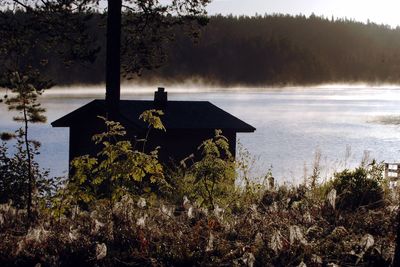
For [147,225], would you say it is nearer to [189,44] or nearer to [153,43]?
[153,43]

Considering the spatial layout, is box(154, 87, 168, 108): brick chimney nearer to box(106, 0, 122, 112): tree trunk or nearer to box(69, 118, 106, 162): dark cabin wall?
box(69, 118, 106, 162): dark cabin wall

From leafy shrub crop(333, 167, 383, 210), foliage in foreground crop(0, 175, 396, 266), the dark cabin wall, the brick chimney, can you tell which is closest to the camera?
foliage in foreground crop(0, 175, 396, 266)

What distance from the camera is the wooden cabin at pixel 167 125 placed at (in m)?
25.2

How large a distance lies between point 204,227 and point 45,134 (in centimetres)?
8352

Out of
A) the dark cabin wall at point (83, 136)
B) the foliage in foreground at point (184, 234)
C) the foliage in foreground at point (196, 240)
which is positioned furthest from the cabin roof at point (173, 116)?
the foliage in foreground at point (196, 240)

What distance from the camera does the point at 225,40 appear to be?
18950cm

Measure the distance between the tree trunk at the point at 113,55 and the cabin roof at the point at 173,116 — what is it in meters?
2.19

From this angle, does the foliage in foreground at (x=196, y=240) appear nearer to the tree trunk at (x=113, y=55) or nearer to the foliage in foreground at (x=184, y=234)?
the foliage in foreground at (x=184, y=234)

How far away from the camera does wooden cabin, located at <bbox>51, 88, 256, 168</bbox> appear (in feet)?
82.6

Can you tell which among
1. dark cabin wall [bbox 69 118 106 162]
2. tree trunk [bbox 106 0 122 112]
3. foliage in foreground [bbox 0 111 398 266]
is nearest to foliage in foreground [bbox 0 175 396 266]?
foliage in foreground [bbox 0 111 398 266]

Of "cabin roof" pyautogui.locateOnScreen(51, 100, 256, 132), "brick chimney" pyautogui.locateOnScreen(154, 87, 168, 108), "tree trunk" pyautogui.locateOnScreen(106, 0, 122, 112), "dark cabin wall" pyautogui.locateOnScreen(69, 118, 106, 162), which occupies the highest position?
"tree trunk" pyautogui.locateOnScreen(106, 0, 122, 112)

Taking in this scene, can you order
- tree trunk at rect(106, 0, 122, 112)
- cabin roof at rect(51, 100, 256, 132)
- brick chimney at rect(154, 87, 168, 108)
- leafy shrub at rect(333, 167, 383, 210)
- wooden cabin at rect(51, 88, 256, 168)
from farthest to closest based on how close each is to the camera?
brick chimney at rect(154, 87, 168, 108) < wooden cabin at rect(51, 88, 256, 168) < cabin roof at rect(51, 100, 256, 132) < tree trunk at rect(106, 0, 122, 112) < leafy shrub at rect(333, 167, 383, 210)

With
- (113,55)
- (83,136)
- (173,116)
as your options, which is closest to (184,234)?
(113,55)

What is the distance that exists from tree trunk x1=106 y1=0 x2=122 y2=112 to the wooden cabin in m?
2.44
